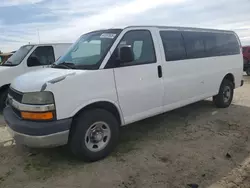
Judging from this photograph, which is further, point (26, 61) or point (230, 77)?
point (26, 61)

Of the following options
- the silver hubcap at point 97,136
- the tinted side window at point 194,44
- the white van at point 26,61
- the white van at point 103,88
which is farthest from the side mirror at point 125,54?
the white van at point 26,61

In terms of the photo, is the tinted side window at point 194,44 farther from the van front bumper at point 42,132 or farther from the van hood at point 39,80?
the van front bumper at point 42,132

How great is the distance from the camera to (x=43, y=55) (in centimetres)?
793

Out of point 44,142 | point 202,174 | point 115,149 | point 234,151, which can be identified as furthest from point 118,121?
point 234,151

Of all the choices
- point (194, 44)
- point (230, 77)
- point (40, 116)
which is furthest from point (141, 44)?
point (230, 77)

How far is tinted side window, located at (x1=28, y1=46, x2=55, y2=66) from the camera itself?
774 centimetres

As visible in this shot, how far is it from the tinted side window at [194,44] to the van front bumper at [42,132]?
318cm

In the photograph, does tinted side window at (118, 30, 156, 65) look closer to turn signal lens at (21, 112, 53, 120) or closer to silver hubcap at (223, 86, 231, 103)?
turn signal lens at (21, 112, 53, 120)

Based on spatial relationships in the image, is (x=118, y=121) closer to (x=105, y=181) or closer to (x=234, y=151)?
(x=105, y=181)

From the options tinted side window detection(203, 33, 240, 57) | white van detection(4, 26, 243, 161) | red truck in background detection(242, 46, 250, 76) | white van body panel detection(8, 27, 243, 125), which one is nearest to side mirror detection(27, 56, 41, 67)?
white van detection(4, 26, 243, 161)

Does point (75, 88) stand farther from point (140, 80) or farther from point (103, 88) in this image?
point (140, 80)

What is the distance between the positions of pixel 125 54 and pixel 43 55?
4752 mm

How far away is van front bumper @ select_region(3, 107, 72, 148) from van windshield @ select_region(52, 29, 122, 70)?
3.23ft

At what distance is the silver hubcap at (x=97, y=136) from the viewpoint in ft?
12.5
